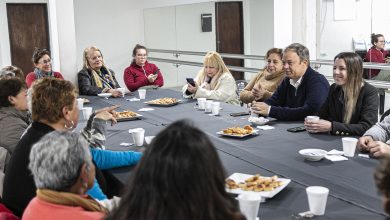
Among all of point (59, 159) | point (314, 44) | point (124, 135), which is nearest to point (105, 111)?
point (124, 135)

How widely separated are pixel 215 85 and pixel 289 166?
7.67 feet

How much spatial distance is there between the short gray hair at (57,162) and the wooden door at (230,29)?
24.3 ft

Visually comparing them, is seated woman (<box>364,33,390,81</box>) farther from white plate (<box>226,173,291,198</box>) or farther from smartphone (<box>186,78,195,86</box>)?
white plate (<box>226,173,291,198</box>)

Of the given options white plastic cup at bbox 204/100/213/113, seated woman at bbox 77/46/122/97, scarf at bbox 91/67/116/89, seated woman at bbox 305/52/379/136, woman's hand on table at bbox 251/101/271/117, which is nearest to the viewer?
seated woman at bbox 305/52/379/136

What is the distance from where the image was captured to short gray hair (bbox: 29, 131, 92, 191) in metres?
1.40

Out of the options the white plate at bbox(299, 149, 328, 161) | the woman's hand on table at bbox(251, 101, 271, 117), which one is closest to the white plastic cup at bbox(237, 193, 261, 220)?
the white plate at bbox(299, 149, 328, 161)

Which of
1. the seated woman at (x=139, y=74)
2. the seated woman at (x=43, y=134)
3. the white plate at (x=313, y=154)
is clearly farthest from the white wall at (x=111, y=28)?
the white plate at (x=313, y=154)

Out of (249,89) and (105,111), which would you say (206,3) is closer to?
(249,89)

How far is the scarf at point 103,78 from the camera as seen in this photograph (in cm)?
509

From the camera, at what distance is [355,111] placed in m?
A: 2.85

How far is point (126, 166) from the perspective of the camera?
2342mm

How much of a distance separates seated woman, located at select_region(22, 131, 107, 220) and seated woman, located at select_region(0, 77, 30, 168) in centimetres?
127

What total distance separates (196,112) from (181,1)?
5401mm

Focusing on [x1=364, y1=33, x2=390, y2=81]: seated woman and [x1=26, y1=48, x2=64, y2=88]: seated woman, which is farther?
[x1=364, y1=33, x2=390, y2=81]: seated woman
